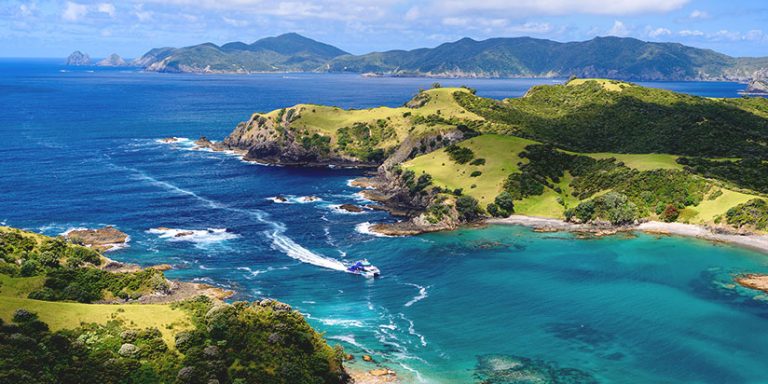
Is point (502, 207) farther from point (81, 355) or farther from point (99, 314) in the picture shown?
point (81, 355)

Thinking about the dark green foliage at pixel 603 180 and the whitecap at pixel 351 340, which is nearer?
the whitecap at pixel 351 340

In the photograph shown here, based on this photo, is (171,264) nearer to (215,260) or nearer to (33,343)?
(215,260)

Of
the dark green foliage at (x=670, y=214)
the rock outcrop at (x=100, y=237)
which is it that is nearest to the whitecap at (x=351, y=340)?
the rock outcrop at (x=100, y=237)

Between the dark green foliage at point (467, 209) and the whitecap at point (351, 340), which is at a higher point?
the dark green foliage at point (467, 209)

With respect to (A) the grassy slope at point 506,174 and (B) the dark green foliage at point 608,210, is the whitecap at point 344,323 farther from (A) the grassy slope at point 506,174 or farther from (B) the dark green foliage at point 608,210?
(B) the dark green foliage at point 608,210

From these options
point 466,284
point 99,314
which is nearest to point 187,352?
point 99,314

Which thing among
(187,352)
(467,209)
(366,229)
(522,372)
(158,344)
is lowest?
(522,372)
